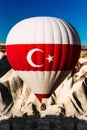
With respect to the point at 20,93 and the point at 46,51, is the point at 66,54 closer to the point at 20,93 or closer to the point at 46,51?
the point at 46,51

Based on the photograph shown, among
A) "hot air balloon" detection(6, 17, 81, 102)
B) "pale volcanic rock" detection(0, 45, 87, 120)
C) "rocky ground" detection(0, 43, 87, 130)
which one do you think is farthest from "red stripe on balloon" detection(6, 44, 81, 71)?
"pale volcanic rock" detection(0, 45, 87, 120)

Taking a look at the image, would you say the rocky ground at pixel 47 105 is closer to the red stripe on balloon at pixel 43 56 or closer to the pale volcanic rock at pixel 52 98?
the pale volcanic rock at pixel 52 98

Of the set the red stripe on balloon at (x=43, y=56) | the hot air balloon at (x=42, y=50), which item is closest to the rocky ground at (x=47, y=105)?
the hot air balloon at (x=42, y=50)

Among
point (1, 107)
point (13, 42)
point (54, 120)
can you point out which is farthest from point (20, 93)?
point (13, 42)

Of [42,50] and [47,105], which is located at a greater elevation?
[42,50]

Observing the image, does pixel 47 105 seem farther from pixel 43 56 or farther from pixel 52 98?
pixel 43 56

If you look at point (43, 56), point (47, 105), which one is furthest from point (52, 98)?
point (43, 56)

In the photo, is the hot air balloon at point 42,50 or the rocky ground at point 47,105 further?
the rocky ground at point 47,105
